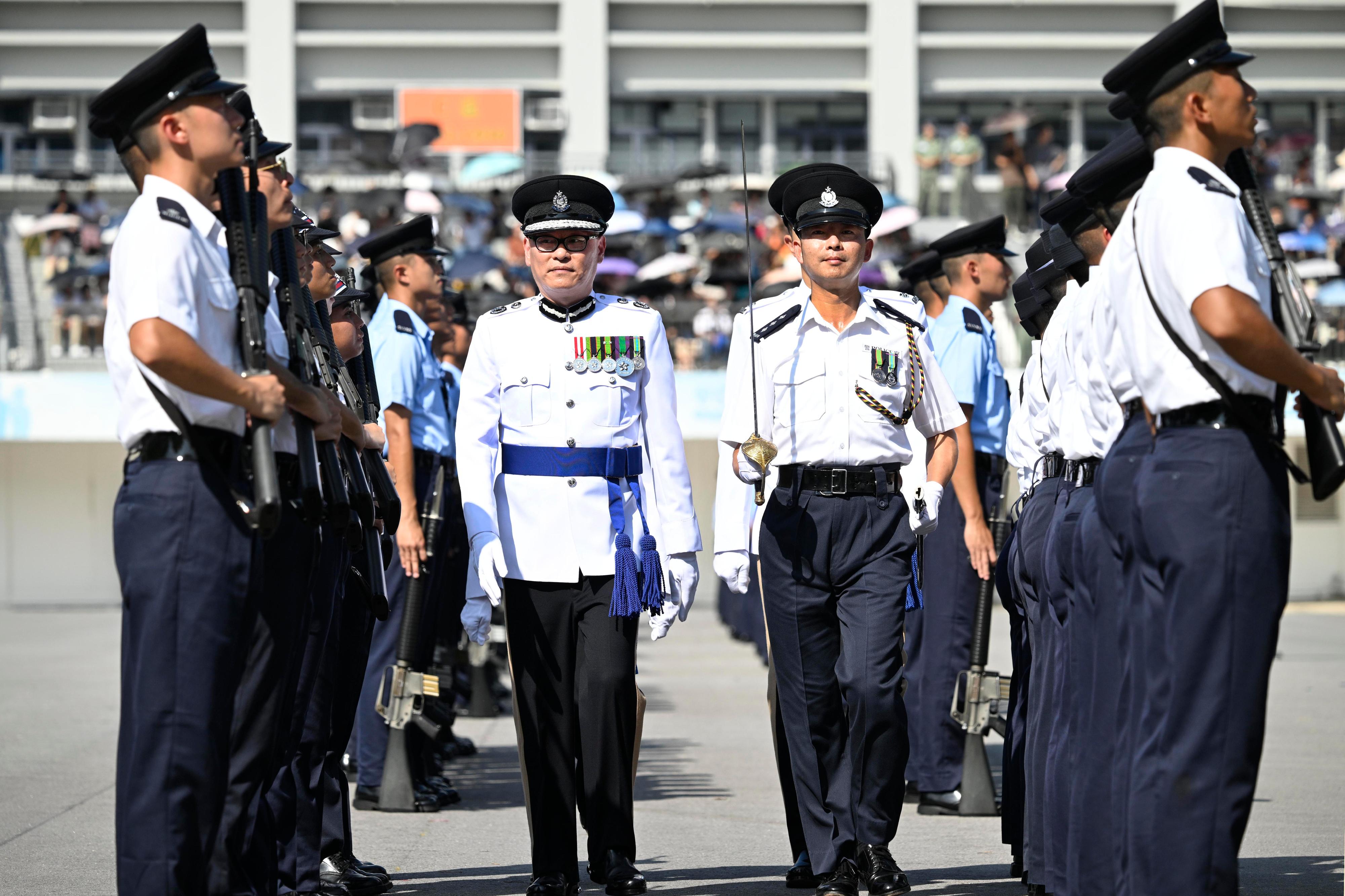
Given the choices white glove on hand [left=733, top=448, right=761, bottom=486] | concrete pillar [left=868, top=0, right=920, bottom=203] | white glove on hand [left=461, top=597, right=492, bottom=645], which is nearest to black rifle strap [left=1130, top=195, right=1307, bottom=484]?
white glove on hand [left=733, top=448, right=761, bottom=486]

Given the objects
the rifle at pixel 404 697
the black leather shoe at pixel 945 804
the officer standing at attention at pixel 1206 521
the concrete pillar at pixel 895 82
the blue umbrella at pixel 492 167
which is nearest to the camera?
the officer standing at attention at pixel 1206 521

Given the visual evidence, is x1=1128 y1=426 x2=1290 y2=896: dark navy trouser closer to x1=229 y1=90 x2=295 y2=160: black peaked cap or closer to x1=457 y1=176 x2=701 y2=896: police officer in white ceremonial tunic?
x1=457 y1=176 x2=701 y2=896: police officer in white ceremonial tunic

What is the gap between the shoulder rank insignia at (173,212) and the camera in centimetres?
450

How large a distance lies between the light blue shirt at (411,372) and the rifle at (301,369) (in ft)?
8.46

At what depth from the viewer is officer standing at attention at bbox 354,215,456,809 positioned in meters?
8.17

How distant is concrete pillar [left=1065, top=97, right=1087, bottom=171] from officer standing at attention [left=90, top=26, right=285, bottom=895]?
38.7 metres

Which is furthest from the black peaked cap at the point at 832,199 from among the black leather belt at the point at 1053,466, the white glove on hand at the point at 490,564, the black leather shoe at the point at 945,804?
the black leather shoe at the point at 945,804

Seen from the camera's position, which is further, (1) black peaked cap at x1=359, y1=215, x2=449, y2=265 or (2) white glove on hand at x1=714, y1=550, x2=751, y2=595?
(1) black peaked cap at x1=359, y1=215, x2=449, y2=265

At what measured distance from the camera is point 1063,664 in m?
5.59

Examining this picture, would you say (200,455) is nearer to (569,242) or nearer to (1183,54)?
(569,242)

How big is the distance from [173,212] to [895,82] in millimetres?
37625

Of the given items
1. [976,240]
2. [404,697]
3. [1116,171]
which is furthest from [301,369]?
[976,240]

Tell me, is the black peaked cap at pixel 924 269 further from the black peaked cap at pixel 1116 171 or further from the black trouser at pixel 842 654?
the black peaked cap at pixel 1116 171

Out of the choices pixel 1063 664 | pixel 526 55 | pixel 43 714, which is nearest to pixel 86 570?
pixel 43 714
